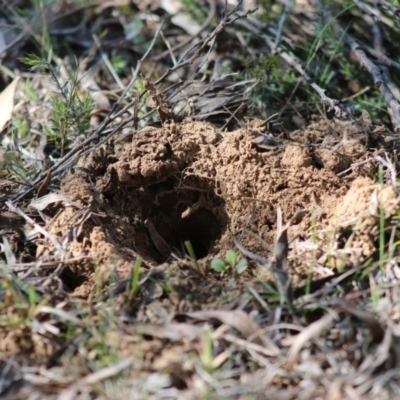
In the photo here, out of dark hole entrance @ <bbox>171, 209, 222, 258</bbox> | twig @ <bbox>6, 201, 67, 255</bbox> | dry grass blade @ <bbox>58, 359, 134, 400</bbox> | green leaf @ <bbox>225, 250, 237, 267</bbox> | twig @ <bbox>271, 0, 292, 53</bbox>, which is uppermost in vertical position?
twig @ <bbox>271, 0, 292, 53</bbox>

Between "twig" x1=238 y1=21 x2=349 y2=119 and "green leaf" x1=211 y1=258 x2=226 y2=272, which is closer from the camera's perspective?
"green leaf" x1=211 y1=258 x2=226 y2=272

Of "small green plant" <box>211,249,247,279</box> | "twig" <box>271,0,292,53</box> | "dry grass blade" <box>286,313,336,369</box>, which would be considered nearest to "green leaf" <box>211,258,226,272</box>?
"small green plant" <box>211,249,247,279</box>

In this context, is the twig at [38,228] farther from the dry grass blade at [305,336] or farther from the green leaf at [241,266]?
the dry grass blade at [305,336]

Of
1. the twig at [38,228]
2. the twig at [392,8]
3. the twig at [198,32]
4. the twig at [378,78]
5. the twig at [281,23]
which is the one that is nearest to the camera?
the twig at [38,228]

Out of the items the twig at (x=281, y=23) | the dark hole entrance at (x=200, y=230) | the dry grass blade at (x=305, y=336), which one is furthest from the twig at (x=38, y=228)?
the twig at (x=281, y=23)

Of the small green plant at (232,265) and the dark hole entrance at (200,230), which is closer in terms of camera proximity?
the small green plant at (232,265)

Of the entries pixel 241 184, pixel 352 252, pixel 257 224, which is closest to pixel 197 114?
pixel 241 184

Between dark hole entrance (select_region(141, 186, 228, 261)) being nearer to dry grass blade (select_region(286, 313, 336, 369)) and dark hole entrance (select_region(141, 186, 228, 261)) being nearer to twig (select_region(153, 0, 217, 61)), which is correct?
dry grass blade (select_region(286, 313, 336, 369))

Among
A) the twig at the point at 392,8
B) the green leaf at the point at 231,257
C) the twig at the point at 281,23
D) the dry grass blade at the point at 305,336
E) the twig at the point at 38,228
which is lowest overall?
the dry grass blade at the point at 305,336

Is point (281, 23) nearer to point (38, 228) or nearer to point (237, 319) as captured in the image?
point (38, 228)
